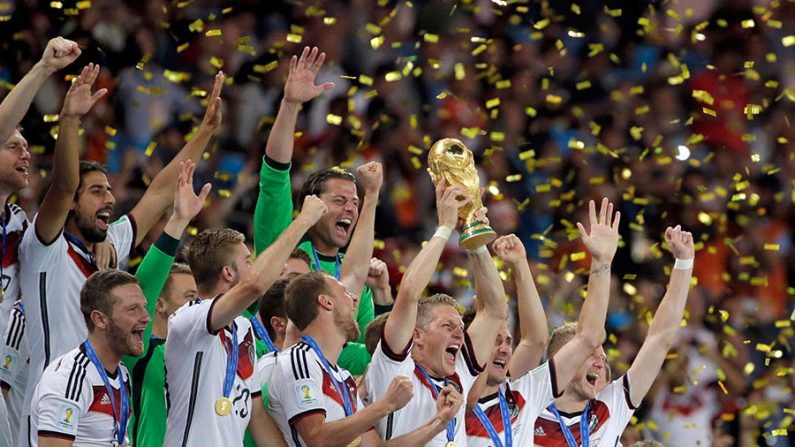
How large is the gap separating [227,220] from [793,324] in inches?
156

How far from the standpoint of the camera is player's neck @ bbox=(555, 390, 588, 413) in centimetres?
668

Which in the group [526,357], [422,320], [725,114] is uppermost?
[422,320]

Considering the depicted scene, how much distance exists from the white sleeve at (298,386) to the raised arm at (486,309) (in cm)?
85

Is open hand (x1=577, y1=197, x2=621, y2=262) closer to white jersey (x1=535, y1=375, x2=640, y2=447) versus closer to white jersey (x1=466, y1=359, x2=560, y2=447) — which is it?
white jersey (x1=466, y1=359, x2=560, y2=447)

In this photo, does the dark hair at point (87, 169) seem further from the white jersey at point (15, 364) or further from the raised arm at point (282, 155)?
the raised arm at point (282, 155)

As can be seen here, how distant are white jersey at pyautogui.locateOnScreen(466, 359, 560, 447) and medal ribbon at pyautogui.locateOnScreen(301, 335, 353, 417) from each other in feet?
2.77

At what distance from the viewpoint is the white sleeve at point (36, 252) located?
18.8 ft

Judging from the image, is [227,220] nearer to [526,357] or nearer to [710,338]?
[526,357]

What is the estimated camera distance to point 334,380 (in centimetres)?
541

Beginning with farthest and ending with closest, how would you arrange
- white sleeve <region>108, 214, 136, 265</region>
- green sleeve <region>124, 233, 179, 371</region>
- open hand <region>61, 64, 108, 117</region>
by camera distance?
white sleeve <region>108, 214, 136, 265</region> < open hand <region>61, 64, 108, 117</region> < green sleeve <region>124, 233, 179, 371</region>

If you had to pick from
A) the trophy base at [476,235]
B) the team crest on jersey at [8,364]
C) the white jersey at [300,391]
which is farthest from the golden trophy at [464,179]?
the team crest on jersey at [8,364]

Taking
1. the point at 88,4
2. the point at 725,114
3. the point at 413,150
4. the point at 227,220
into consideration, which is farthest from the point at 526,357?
the point at 725,114

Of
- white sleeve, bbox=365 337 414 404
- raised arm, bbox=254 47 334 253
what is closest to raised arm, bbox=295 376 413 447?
white sleeve, bbox=365 337 414 404

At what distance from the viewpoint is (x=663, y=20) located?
10664 millimetres
